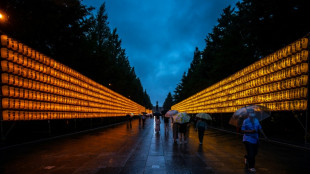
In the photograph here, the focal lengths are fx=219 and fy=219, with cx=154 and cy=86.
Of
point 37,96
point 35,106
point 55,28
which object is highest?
point 55,28

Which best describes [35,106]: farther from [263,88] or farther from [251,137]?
[263,88]

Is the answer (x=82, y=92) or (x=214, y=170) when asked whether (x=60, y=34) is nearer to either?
(x=82, y=92)

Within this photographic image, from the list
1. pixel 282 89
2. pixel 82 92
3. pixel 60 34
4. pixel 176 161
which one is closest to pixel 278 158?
pixel 176 161

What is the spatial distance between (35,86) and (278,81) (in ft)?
45.9

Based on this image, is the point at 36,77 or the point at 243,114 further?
the point at 36,77

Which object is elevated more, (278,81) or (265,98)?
(278,81)

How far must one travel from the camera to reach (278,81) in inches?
499

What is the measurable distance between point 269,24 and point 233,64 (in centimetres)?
1125

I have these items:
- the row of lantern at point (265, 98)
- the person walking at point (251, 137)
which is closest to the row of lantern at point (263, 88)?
the row of lantern at point (265, 98)

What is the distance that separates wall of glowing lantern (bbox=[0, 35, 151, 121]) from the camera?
10.4 m

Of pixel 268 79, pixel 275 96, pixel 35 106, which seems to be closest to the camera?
pixel 35 106

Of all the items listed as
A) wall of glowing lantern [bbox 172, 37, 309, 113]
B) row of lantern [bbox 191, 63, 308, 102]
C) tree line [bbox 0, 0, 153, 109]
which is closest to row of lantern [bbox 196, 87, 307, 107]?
wall of glowing lantern [bbox 172, 37, 309, 113]

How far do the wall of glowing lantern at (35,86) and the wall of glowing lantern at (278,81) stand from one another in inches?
546

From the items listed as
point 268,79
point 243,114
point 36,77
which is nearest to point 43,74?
point 36,77
